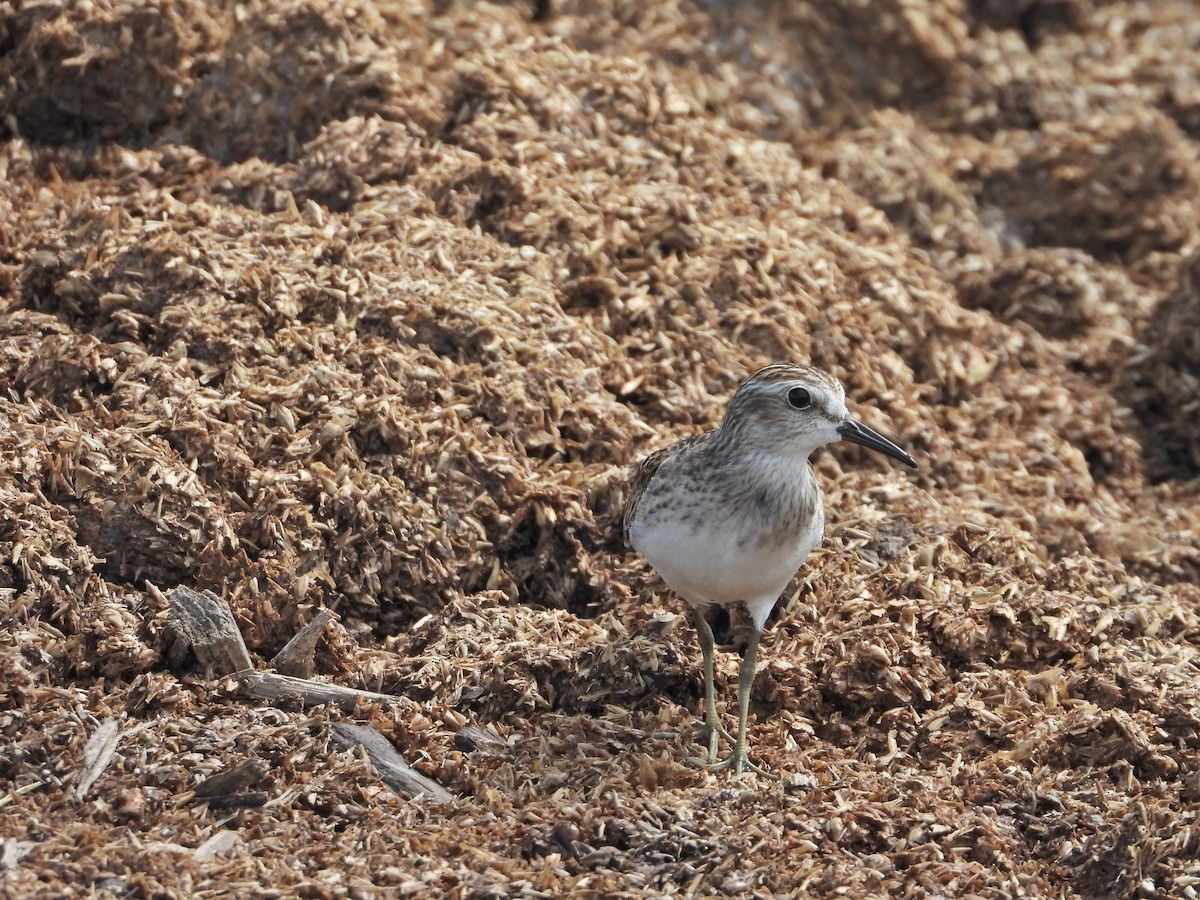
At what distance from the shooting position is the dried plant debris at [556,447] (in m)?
5.60

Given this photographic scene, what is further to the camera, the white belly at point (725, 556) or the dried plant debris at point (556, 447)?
the white belly at point (725, 556)

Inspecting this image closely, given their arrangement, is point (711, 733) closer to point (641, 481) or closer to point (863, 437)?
point (641, 481)

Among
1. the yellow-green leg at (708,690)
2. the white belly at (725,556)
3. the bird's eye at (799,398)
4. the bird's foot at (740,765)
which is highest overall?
the bird's eye at (799,398)

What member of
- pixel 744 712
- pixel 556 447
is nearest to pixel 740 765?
pixel 744 712

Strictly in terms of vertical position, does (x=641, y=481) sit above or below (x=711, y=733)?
above

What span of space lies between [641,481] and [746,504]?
0.71m

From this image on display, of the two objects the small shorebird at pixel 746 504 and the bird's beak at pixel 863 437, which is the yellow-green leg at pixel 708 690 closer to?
the small shorebird at pixel 746 504

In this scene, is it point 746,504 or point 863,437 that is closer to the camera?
point 746,504

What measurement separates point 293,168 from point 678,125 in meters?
2.22

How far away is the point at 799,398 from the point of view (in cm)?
620

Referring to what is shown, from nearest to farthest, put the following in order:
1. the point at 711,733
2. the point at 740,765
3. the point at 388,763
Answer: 1. the point at 388,763
2. the point at 740,765
3. the point at 711,733

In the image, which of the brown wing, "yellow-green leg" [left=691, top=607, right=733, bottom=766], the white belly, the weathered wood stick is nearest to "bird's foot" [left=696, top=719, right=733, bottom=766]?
"yellow-green leg" [left=691, top=607, right=733, bottom=766]

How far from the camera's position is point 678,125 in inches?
350

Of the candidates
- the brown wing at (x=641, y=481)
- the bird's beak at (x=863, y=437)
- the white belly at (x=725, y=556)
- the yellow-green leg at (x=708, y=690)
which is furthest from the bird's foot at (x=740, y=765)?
the bird's beak at (x=863, y=437)
